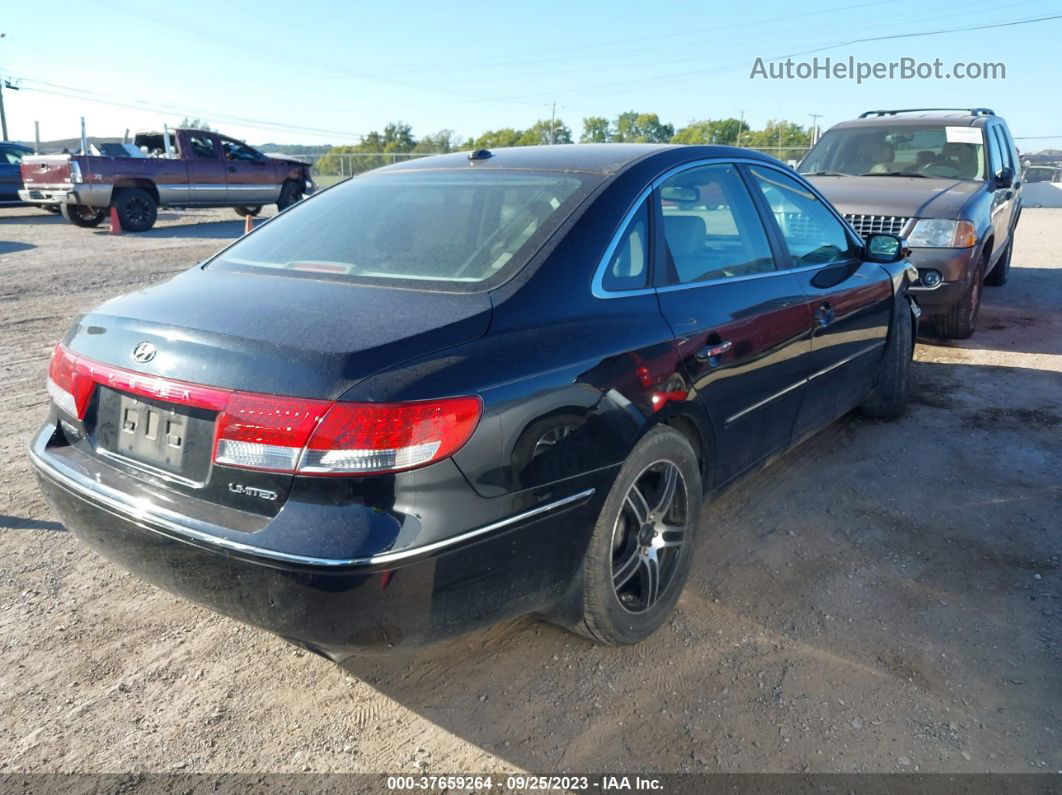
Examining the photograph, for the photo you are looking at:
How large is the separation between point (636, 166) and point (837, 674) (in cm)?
187

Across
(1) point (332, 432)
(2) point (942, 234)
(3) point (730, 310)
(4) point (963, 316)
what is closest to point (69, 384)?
(1) point (332, 432)

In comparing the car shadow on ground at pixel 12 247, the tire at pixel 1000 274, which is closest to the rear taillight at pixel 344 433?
the tire at pixel 1000 274

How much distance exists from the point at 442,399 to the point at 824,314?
2.41 m

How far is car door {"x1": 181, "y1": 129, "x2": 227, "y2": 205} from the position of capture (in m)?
16.7

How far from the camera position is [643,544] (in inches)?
111

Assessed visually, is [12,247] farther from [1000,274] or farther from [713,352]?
[1000,274]

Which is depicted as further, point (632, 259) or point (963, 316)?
point (963, 316)

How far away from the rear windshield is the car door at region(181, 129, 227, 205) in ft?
49.1

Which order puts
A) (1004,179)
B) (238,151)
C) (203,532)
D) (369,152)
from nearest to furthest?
(203,532) < (1004,179) < (238,151) < (369,152)

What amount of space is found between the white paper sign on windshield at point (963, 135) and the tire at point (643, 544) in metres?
6.51

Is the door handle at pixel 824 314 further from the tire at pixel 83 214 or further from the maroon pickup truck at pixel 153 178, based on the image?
the tire at pixel 83 214

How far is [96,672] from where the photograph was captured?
268cm

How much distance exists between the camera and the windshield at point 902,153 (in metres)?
7.86

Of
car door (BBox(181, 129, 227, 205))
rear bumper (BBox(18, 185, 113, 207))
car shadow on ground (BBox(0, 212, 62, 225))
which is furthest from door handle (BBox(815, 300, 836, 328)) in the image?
car shadow on ground (BBox(0, 212, 62, 225))
